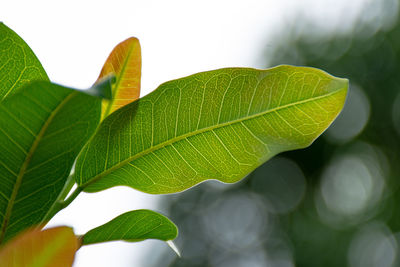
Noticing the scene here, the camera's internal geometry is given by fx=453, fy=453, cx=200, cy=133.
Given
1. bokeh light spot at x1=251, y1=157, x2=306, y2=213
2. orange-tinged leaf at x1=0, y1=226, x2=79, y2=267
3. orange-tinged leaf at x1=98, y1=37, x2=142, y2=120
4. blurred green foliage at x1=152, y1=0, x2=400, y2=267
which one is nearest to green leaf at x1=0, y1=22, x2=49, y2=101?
orange-tinged leaf at x1=98, y1=37, x2=142, y2=120

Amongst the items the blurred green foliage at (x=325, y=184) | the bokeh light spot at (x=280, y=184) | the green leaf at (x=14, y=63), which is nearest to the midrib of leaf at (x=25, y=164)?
the green leaf at (x=14, y=63)

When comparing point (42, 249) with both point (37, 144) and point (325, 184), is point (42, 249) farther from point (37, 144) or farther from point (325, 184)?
point (325, 184)

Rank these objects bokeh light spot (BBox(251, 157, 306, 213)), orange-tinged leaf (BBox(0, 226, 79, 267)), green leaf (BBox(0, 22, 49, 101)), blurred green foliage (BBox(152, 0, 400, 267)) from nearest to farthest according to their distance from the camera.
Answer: orange-tinged leaf (BBox(0, 226, 79, 267)) < green leaf (BBox(0, 22, 49, 101)) < blurred green foliage (BBox(152, 0, 400, 267)) < bokeh light spot (BBox(251, 157, 306, 213))

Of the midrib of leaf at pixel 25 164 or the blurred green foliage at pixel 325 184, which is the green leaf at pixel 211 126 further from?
the blurred green foliage at pixel 325 184

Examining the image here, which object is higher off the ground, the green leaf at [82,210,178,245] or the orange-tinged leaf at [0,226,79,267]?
the orange-tinged leaf at [0,226,79,267]

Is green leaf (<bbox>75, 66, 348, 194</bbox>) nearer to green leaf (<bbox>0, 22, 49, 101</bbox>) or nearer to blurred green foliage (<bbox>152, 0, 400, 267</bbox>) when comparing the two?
green leaf (<bbox>0, 22, 49, 101</bbox>)
